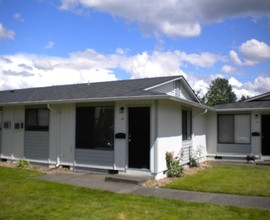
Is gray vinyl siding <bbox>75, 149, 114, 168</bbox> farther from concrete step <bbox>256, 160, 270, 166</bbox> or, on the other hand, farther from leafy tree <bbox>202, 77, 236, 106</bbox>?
leafy tree <bbox>202, 77, 236, 106</bbox>

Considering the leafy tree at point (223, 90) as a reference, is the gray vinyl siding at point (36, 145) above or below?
below

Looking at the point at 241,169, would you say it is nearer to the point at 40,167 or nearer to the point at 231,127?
the point at 231,127

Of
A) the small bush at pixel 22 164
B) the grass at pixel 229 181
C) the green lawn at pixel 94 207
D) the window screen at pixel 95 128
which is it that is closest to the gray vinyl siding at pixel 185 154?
the grass at pixel 229 181

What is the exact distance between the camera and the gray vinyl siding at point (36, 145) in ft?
42.0

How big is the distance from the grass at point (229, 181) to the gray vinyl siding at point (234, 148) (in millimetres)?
2936

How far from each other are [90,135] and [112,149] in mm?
1026

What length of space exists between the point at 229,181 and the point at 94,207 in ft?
16.0

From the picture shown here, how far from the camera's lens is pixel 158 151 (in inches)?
404

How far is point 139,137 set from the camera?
10.6m

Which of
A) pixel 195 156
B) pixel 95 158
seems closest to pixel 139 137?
pixel 95 158

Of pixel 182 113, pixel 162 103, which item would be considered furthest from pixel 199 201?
pixel 182 113

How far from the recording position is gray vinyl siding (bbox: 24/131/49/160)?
1280 centimetres

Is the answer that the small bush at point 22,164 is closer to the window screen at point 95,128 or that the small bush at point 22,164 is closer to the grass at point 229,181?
the window screen at point 95,128

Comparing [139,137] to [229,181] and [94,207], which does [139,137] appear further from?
[94,207]
